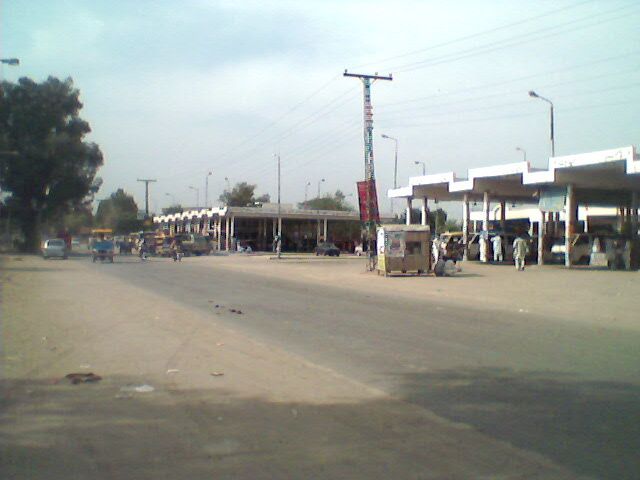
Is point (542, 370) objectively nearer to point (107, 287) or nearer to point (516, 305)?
point (516, 305)

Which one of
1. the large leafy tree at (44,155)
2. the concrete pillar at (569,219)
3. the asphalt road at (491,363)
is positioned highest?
the large leafy tree at (44,155)

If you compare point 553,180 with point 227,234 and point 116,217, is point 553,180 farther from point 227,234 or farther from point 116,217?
point 116,217

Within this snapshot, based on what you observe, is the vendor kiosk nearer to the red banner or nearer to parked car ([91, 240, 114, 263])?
the red banner

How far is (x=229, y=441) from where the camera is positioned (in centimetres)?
599

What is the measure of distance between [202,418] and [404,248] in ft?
82.0

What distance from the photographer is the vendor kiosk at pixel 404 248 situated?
30.9 metres

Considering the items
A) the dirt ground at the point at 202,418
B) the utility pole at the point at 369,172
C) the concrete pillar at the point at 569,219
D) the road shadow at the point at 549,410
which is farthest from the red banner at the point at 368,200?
the road shadow at the point at 549,410

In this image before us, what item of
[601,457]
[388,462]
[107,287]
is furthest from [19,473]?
[107,287]

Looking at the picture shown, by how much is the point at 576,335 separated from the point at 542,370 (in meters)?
4.05

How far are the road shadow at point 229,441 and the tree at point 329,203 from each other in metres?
102

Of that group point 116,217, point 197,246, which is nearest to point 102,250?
point 197,246

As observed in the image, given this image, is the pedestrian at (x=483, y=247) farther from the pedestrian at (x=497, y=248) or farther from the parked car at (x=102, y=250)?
the parked car at (x=102, y=250)

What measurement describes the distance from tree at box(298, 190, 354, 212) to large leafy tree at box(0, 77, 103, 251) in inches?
2097

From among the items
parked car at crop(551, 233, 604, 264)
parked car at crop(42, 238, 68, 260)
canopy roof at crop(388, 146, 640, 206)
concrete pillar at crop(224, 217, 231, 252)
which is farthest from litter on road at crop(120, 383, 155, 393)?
concrete pillar at crop(224, 217, 231, 252)
